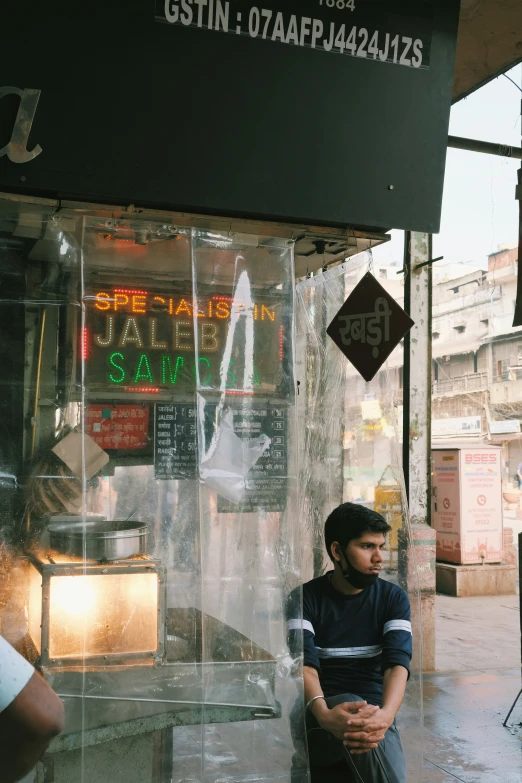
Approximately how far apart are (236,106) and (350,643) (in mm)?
2390

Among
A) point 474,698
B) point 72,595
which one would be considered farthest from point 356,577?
point 474,698

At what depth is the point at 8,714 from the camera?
143cm

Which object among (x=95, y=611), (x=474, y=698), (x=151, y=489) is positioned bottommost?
(x=474, y=698)

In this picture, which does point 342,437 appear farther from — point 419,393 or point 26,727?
point 419,393

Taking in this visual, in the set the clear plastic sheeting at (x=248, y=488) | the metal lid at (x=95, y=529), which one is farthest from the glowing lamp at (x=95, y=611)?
the clear plastic sheeting at (x=248, y=488)

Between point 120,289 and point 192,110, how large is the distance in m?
0.84

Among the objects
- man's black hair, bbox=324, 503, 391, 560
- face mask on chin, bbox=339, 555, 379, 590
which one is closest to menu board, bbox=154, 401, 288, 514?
man's black hair, bbox=324, 503, 391, 560

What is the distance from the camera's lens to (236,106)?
11.5 ft

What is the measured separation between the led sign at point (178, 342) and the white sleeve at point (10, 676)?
210 cm

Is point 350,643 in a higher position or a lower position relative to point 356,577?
lower

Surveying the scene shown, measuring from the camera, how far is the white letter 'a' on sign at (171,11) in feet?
11.0

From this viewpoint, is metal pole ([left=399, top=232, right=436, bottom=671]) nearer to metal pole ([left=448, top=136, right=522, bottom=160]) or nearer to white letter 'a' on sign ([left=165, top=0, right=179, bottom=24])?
metal pole ([left=448, top=136, right=522, bottom=160])

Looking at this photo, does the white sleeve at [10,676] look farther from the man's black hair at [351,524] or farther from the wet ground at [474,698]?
the wet ground at [474,698]

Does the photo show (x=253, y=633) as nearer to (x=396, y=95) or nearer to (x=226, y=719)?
(x=226, y=719)
